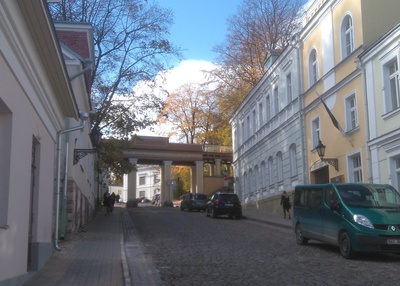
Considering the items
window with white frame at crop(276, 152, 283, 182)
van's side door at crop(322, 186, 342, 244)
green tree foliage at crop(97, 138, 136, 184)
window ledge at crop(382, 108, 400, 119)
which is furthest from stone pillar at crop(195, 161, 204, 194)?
van's side door at crop(322, 186, 342, 244)

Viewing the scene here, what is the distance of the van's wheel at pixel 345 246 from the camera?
12344 mm

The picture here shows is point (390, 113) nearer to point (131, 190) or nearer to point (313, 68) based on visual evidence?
point (313, 68)

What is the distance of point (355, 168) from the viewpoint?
2128cm

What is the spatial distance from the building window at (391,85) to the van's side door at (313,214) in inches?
201

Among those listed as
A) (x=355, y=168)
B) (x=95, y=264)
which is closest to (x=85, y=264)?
(x=95, y=264)

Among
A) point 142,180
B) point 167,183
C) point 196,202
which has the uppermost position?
point 142,180

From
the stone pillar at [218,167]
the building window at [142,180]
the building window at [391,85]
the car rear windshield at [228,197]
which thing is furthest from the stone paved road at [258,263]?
the building window at [142,180]

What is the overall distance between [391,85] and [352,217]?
760cm

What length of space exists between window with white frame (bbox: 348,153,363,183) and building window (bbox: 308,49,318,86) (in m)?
5.54

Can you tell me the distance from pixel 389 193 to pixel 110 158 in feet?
70.4

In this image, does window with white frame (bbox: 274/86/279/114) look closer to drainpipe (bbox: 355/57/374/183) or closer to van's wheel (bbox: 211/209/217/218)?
van's wheel (bbox: 211/209/217/218)

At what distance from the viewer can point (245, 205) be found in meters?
40.7

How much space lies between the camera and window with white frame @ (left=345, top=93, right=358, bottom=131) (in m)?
21.3

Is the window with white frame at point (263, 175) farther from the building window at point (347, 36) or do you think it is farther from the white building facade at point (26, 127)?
the white building facade at point (26, 127)
